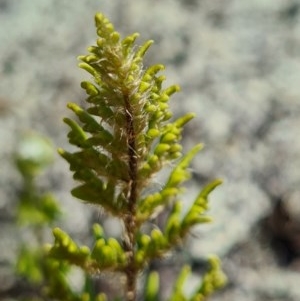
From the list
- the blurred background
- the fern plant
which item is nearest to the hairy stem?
the fern plant

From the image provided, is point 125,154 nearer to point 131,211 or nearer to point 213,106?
point 131,211

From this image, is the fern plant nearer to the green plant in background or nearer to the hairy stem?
the hairy stem

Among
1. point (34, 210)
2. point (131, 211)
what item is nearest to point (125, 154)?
point (131, 211)

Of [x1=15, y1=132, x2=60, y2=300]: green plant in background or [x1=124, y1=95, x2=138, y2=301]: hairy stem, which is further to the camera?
[x1=15, y1=132, x2=60, y2=300]: green plant in background

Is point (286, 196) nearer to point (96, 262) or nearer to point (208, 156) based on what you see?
point (208, 156)

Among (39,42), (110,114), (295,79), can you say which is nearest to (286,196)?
(295,79)

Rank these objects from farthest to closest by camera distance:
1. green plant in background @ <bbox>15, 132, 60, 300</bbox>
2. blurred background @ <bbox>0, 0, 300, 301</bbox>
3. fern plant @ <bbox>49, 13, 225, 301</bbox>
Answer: blurred background @ <bbox>0, 0, 300, 301</bbox> → green plant in background @ <bbox>15, 132, 60, 300</bbox> → fern plant @ <bbox>49, 13, 225, 301</bbox>
